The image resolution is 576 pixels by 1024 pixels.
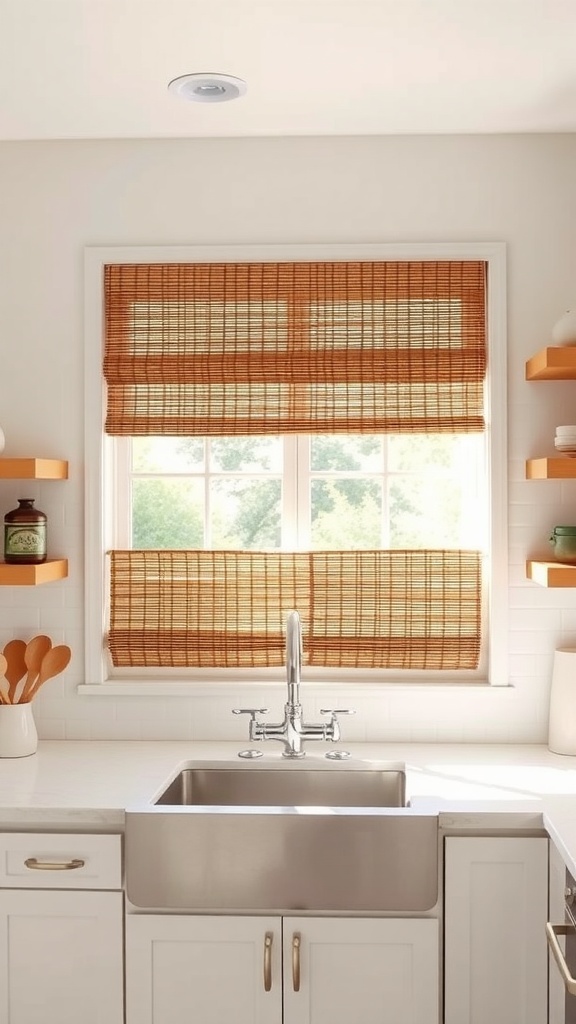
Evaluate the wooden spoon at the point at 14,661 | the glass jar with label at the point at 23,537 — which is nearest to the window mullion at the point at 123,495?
the glass jar with label at the point at 23,537

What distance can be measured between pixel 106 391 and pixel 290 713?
110 cm

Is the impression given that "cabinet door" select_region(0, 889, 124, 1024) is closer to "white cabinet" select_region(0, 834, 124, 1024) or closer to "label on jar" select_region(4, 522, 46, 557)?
"white cabinet" select_region(0, 834, 124, 1024)

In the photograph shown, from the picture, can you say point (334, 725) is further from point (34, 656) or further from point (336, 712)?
point (34, 656)

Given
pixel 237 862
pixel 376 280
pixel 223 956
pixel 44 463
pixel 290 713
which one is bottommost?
pixel 223 956

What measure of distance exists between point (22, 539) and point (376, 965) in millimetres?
1462

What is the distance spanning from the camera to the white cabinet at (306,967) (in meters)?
2.29

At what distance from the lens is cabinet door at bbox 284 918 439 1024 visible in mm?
2289

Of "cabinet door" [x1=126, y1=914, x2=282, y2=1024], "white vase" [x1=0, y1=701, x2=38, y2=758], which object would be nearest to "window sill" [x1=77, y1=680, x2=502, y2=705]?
"white vase" [x1=0, y1=701, x2=38, y2=758]

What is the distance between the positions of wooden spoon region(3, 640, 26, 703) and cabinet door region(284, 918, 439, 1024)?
3.70 feet

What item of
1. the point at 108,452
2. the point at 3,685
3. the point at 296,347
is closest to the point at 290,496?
the point at 296,347

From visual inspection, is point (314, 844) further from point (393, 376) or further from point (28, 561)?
point (393, 376)

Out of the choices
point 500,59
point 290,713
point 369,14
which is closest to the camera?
point 369,14

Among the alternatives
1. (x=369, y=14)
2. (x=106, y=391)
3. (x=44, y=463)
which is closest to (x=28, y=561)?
(x=44, y=463)

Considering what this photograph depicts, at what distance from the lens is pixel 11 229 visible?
9.90 feet
